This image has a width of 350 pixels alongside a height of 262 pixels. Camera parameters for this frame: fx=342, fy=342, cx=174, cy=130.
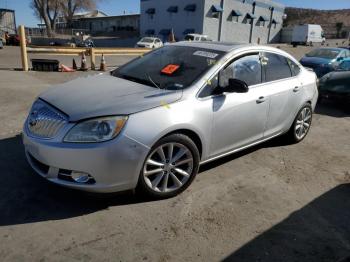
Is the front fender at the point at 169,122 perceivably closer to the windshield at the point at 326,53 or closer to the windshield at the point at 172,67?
the windshield at the point at 172,67

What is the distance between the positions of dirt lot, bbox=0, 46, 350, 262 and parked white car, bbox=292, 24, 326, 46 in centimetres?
4684

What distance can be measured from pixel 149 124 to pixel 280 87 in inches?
93.5

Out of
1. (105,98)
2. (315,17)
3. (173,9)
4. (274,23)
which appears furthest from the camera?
(315,17)

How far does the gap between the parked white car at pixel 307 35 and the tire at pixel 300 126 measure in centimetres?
4490

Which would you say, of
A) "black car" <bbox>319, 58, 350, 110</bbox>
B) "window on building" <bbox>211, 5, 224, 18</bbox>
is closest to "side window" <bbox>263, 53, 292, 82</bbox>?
"black car" <bbox>319, 58, 350, 110</bbox>

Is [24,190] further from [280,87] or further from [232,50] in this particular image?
[280,87]

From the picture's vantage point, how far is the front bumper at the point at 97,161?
307cm

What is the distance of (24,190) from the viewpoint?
3666mm

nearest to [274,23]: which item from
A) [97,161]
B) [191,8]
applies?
[191,8]

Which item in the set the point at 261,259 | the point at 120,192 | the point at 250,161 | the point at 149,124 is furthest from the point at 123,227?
the point at 250,161

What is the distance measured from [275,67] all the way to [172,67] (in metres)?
1.62

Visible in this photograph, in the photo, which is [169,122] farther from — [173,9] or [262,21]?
[262,21]

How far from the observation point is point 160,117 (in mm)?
3340

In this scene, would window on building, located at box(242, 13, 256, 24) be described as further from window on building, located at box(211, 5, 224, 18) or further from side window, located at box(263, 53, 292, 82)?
side window, located at box(263, 53, 292, 82)
